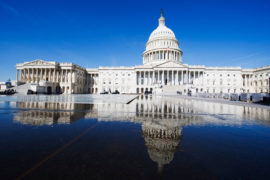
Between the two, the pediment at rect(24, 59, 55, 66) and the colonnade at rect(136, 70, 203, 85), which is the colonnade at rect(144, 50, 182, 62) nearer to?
the colonnade at rect(136, 70, 203, 85)

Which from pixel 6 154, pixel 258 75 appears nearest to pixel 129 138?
pixel 6 154

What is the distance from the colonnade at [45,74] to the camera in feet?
216

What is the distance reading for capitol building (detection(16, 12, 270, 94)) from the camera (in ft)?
222

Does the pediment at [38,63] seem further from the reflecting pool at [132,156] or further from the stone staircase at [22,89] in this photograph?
the reflecting pool at [132,156]

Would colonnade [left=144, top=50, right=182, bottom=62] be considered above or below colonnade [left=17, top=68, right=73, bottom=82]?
above

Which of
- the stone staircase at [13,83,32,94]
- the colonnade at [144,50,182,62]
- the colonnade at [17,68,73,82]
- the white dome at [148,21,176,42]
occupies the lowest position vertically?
the stone staircase at [13,83,32,94]

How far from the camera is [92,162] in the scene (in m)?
2.41

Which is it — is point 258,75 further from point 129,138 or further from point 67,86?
point 67,86

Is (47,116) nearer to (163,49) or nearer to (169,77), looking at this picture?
(169,77)

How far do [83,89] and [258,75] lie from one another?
101m

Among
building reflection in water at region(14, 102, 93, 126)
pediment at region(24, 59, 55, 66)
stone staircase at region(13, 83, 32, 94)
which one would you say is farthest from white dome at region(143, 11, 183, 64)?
building reflection in water at region(14, 102, 93, 126)

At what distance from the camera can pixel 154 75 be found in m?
74.3

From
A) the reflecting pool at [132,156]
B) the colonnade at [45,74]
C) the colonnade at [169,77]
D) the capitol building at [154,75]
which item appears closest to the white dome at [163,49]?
the capitol building at [154,75]

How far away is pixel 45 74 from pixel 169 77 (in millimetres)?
64326
